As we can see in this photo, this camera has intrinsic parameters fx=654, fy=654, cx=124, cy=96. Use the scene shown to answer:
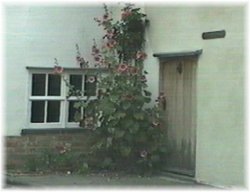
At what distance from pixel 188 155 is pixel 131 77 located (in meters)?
1.62

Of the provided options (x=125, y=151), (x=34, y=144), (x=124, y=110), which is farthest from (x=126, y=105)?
(x=34, y=144)

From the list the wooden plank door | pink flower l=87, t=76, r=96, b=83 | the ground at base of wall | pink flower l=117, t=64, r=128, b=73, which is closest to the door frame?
the wooden plank door

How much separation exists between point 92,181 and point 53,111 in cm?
180

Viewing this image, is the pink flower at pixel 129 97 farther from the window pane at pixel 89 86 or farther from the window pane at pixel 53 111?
the window pane at pixel 53 111

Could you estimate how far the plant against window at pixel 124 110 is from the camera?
10.8m

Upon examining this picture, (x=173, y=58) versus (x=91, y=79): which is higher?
(x=173, y=58)

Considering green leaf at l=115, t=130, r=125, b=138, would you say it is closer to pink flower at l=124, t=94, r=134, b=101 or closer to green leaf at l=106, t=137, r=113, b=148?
green leaf at l=106, t=137, r=113, b=148

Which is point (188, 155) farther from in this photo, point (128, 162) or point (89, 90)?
point (89, 90)

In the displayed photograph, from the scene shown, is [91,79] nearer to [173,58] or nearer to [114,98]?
[114,98]

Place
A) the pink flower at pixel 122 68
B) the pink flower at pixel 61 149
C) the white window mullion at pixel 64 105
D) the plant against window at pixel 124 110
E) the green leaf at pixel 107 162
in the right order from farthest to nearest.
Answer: the white window mullion at pixel 64 105 → the pink flower at pixel 61 149 → the green leaf at pixel 107 162 → the pink flower at pixel 122 68 → the plant against window at pixel 124 110

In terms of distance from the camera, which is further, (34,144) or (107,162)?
(34,144)

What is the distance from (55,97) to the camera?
37.6 feet

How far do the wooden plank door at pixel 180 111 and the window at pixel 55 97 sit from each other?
1.35 metres

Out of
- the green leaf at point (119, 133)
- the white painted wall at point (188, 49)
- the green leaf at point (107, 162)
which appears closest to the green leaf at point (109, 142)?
the green leaf at point (119, 133)
